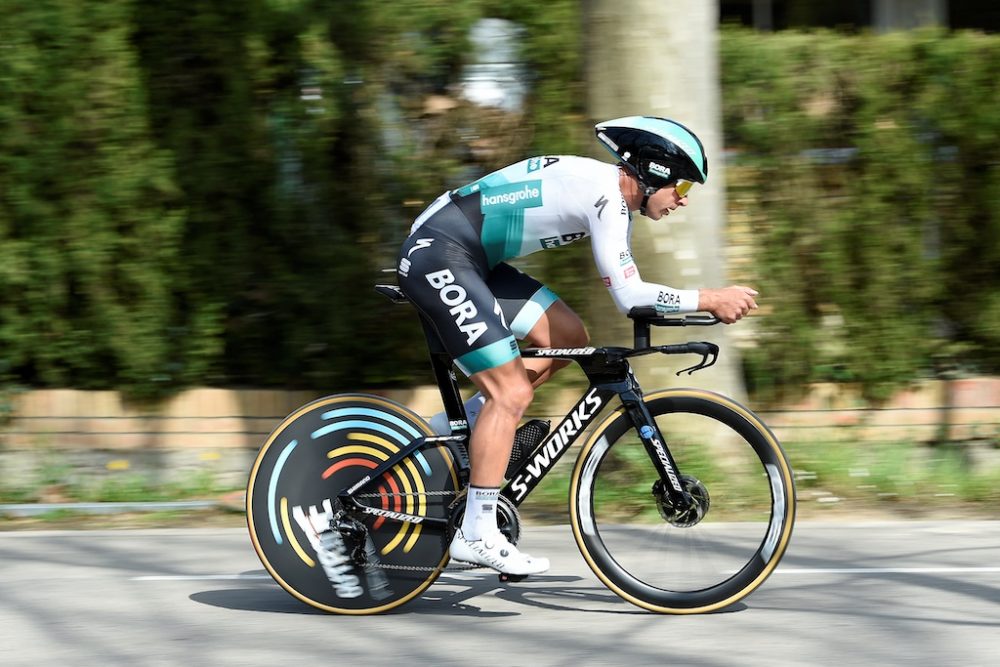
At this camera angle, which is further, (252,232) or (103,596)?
(252,232)

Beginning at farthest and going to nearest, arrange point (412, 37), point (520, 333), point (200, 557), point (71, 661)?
1. point (412, 37)
2. point (200, 557)
3. point (520, 333)
4. point (71, 661)

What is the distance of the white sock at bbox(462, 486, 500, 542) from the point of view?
490 cm

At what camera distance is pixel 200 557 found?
6.16 m

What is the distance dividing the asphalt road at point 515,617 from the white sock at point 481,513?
13.7 inches

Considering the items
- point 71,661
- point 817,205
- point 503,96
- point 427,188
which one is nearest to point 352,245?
point 427,188

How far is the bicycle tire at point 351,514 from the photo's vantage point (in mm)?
5090

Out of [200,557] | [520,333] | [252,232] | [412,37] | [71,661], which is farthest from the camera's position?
[252,232]

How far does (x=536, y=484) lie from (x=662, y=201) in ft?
3.91

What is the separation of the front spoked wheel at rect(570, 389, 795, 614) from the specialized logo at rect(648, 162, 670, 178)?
0.82 m

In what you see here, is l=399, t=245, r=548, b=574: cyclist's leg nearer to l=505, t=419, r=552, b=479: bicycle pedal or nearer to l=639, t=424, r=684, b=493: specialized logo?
l=505, t=419, r=552, b=479: bicycle pedal

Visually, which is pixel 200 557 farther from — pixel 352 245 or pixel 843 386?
pixel 843 386

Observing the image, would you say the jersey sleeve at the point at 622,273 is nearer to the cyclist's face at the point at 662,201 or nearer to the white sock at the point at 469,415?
the cyclist's face at the point at 662,201

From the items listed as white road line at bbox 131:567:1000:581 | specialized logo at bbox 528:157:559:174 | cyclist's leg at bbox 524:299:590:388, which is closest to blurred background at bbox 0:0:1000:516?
white road line at bbox 131:567:1000:581

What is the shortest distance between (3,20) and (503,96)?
3.06 meters
